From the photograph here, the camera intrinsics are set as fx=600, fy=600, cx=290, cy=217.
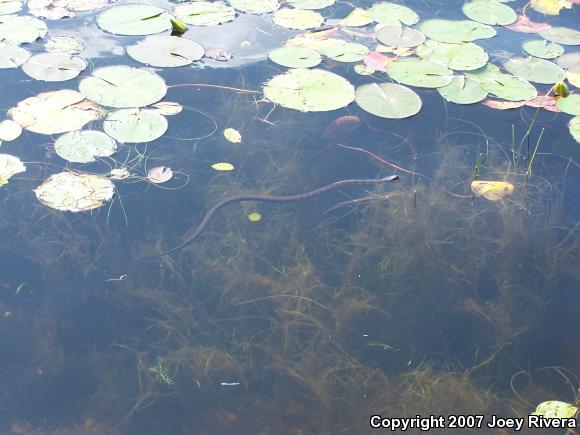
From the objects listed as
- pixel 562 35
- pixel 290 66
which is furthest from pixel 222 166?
pixel 562 35

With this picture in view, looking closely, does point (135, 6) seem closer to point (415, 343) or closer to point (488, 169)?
point (488, 169)

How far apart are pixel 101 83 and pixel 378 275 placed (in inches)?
97.4

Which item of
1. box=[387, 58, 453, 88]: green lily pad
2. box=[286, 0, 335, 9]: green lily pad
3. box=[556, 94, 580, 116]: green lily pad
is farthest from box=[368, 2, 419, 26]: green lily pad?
box=[556, 94, 580, 116]: green lily pad

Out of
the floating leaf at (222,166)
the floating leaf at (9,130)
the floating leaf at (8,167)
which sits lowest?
the floating leaf at (222,166)

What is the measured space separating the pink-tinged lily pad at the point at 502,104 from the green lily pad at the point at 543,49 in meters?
0.70

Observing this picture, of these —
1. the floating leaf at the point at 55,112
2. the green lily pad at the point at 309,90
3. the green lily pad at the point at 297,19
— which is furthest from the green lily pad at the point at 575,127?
the floating leaf at the point at 55,112

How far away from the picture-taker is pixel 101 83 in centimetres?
439

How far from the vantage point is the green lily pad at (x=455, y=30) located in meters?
4.97

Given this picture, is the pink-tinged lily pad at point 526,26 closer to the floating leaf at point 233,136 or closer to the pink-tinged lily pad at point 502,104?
the pink-tinged lily pad at point 502,104

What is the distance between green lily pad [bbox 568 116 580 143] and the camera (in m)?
4.17

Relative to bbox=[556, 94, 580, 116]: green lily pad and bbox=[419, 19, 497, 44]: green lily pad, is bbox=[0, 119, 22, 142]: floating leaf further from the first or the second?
bbox=[556, 94, 580, 116]: green lily pad

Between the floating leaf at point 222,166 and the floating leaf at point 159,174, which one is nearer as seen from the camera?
the floating leaf at point 159,174

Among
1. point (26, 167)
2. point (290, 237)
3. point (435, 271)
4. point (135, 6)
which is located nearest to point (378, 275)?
point (435, 271)

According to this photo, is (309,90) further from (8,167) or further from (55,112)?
(8,167)
